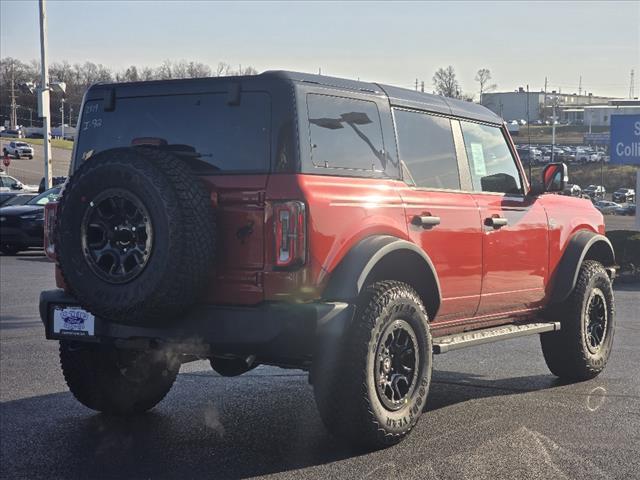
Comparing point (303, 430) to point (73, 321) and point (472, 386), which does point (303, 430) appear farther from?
point (472, 386)

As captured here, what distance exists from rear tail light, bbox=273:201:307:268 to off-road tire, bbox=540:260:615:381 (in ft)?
11.0

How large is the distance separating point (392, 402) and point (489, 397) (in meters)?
1.73

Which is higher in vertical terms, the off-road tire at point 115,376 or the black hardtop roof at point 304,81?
the black hardtop roof at point 304,81

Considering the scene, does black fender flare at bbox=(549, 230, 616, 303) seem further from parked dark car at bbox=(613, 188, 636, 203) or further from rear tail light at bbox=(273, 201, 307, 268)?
parked dark car at bbox=(613, 188, 636, 203)

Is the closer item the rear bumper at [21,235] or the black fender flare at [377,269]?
the black fender flare at [377,269]

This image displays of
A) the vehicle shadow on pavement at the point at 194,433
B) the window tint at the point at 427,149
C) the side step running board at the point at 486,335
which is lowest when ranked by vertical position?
the vehicle shadow on pavement at the point at 194,433

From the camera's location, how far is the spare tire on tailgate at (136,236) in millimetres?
5102

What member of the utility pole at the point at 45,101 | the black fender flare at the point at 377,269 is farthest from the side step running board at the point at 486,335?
the utility pole at the point at 45,101

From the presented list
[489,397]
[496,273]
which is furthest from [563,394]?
[496,273]

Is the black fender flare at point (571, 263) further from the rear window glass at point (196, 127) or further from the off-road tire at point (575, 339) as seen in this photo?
the rear window glass at point (196, 127)

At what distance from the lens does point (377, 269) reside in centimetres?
586

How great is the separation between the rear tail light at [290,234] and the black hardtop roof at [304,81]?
77 centimetres

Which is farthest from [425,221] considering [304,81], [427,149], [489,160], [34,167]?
[34,167]

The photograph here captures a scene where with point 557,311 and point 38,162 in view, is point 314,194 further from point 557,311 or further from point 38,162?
point 38,162
